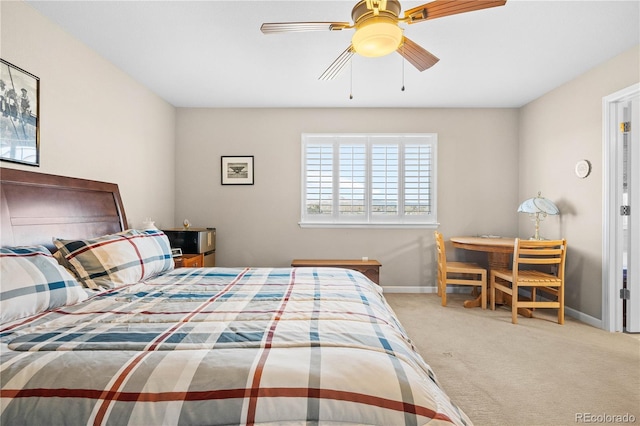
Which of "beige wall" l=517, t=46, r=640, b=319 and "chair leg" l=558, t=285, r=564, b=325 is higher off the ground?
"beige wall" l=517, t=46, r=640, b=319

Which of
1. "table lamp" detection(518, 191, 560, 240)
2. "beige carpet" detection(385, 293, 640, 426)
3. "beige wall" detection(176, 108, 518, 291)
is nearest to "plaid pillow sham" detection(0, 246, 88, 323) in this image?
"beige carpet" detection(385, 293, 640, 426)

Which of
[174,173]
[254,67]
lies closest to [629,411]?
[254,67]

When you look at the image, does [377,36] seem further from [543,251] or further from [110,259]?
[543,251]

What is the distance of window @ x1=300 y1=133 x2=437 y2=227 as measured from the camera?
14.2ft

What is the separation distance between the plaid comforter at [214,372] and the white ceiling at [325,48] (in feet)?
7.04

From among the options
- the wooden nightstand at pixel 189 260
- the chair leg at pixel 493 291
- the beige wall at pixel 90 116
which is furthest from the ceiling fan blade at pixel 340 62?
the chair leg at pixel 493 291

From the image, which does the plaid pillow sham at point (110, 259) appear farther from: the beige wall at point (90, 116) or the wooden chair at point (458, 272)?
the wooden chair at point (458, 272)

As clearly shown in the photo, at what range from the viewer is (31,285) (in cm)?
140

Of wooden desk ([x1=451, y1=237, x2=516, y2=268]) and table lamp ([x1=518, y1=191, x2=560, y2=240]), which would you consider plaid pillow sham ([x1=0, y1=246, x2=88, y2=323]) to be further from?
→ table lamp ([x1=518, y1=191, x2=560, y2=240])

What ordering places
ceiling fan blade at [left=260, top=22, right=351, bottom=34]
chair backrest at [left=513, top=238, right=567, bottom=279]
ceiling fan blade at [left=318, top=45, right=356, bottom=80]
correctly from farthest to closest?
chair backrest at [left=513, top=238, right=567, bottom=279] → ceiling fan blade at [left=318, top=45, right=356, bottom=80] → ceiling fan blade at [left=260, top=22, right=351, bottom=34]

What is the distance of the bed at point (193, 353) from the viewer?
0.83 m

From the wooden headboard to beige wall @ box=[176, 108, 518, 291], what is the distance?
1620 mm

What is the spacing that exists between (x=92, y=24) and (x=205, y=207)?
7.92 feet

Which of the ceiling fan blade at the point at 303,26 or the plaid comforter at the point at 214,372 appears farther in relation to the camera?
the ceiling fan blade at the point at 303,26
